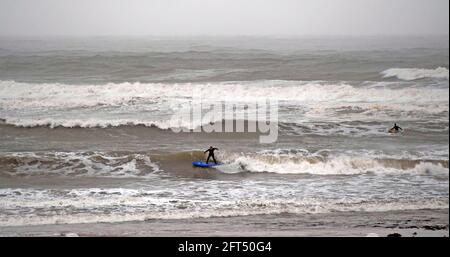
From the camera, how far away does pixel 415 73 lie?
23.0m

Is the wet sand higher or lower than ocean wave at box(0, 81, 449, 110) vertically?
lower

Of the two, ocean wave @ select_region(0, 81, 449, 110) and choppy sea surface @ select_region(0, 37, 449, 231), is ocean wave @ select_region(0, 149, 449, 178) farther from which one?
ocean wave @ select_region(0, 81, 449, 110)

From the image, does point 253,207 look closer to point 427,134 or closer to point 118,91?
point 427,134

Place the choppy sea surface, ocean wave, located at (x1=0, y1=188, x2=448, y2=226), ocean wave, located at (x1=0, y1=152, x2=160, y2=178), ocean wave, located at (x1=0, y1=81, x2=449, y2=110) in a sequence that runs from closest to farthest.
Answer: ocean wave, located at (x1=0, y1=188, x2=448, y2=226)
the choppy sea surface
ocean wave, located at (x1=0, y1=152, x2=160, y2=178)
ocean wave, located at (x1=0, y1=81, x2=449, y2=110)

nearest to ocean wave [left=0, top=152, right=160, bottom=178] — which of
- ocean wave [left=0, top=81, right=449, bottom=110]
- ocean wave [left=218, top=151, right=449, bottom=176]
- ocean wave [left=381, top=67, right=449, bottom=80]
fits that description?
ocean wave [left=218, top=151, right=449, bottom=176]

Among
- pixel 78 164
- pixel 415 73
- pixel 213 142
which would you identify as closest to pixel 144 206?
pixel 78 164

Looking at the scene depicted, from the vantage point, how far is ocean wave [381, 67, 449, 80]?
72.7 feet

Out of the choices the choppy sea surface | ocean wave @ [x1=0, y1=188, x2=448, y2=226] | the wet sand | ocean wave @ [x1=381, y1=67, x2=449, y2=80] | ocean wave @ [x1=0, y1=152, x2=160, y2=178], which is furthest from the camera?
ocean wave @ [x1=381, y1=67, x2=449, y2=80]

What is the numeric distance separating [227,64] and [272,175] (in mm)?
16798

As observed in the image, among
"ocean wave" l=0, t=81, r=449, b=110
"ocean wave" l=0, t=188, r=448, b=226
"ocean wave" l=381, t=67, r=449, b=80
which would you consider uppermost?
"ocean wave" l=381, t=67, r=449, b=80

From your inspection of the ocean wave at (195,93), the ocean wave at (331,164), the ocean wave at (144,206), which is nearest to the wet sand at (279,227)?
the ocean wave at (144,206)

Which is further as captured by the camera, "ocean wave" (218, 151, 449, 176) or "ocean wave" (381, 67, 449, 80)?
"ocean wave" (381, 67, 449, 80)
